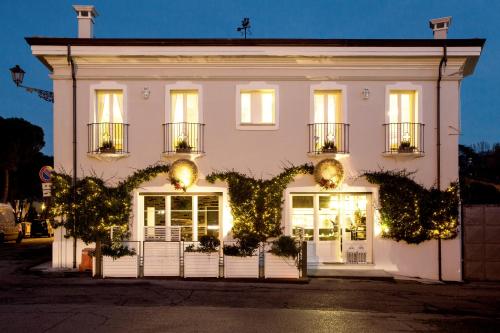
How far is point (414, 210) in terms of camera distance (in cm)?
1529

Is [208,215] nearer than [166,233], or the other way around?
[166,233]

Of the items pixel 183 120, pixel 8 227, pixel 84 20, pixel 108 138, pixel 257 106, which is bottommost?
pixel 8 227

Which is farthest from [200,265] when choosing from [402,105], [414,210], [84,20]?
[84,20]

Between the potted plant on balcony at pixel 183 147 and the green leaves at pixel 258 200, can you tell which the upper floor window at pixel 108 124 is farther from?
the green leaves at pixel 258 200

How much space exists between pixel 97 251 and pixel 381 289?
22.8 ft

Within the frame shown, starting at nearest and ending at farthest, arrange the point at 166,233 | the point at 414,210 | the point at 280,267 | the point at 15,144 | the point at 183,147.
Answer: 1. the point at 280,267
2. the point at 166,233
3. the point at 414,210
4. the point at 183,147
5. the point at 15,144

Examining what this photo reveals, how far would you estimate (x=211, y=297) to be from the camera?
440 inches

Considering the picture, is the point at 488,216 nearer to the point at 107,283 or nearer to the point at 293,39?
the point at 293,39

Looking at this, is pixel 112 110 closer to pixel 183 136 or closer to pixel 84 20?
pixel 183 136

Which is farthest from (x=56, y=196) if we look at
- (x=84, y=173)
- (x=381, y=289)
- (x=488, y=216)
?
(x=488, y=216)

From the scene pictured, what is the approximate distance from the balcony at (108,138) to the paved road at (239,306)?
3618 millimetres

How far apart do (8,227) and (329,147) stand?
58.0 feet

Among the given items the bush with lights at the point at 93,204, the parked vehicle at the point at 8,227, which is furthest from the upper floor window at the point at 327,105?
the parked vehicle at the point at 8,227

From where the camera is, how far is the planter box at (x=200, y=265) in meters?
13.6
